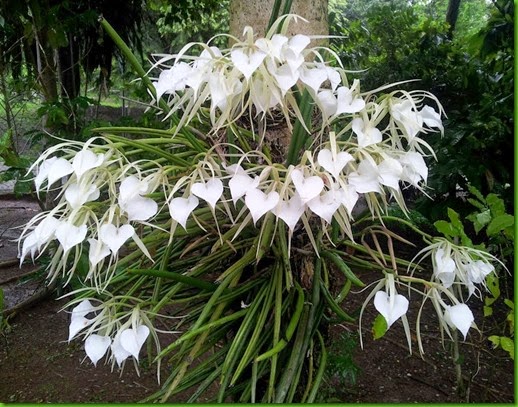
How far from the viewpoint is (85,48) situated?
205 cm

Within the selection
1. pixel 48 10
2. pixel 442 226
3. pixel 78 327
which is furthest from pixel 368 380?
pixel 48 10

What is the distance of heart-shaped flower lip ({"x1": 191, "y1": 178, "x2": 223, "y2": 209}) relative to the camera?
425 mm

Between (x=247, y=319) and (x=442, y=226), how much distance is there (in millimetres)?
335

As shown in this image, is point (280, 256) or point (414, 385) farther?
point (414, 385)

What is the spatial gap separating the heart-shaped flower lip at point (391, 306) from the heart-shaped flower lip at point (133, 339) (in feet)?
0.77

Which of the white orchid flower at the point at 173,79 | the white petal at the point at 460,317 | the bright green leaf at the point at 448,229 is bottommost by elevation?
the bright green leaf at the point at 448,229

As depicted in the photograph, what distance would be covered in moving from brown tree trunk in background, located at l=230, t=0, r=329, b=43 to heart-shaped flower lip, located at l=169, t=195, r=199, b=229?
37cm

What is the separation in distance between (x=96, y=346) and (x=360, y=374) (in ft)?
3.62

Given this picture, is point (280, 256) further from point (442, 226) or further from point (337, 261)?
point (442, 226)

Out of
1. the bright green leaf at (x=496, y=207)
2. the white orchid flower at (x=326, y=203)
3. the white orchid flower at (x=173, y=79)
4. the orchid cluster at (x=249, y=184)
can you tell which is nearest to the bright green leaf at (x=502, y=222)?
the bright green leaf at (x=496, y=207)

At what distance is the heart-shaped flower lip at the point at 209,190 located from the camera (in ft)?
1.39

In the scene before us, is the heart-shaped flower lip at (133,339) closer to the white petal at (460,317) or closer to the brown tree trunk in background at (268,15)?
the white petal at (460,317)

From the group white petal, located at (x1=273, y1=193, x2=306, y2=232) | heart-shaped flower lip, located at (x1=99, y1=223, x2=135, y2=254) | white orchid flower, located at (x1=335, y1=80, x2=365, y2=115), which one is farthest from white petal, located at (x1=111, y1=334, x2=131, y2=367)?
white orchid flower, located at (x1=335, y1=80, x2=365, y2=115)

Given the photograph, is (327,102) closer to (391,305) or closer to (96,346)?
(391,305)
